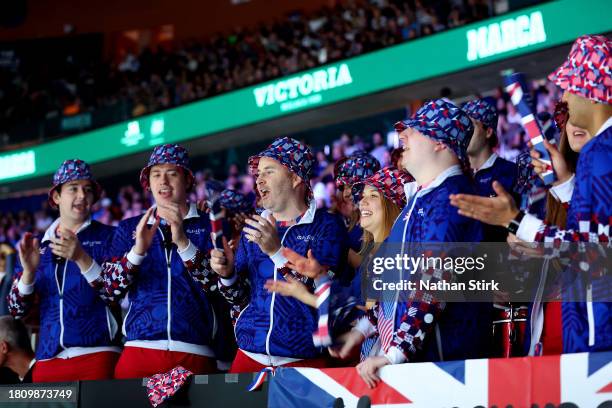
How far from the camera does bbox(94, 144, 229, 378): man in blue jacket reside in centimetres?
451

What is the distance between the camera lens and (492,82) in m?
13.6

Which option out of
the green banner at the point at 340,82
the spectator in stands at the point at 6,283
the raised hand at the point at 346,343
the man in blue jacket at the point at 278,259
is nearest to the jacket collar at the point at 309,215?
the man in blue jacket at the point at 278,259

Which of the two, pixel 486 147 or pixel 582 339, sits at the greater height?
pixel 486 147

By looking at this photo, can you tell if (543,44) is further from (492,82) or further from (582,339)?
(582,339)

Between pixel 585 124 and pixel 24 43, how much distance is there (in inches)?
920

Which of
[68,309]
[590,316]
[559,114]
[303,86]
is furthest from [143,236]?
[303,86]

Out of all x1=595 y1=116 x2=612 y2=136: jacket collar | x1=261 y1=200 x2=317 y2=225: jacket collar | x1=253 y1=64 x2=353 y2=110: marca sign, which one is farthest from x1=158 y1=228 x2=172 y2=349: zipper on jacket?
x1=253 y1=64 x2=353 y2=110: marca sign

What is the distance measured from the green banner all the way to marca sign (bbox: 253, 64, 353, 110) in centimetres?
2

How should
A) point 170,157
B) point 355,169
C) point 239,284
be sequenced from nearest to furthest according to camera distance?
point 239,284, point 170,157, point 355,169

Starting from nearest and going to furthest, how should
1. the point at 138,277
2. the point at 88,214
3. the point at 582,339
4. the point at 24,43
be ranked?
the point at 582,339, the point at 138,277, the point at 88,214, the point at 24,43

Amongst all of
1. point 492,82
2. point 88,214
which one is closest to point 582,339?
point 88,214

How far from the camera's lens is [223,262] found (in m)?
4.02

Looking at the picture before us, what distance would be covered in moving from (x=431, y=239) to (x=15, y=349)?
352cm

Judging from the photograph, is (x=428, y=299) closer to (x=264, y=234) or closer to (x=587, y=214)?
(x=587, y=214)
